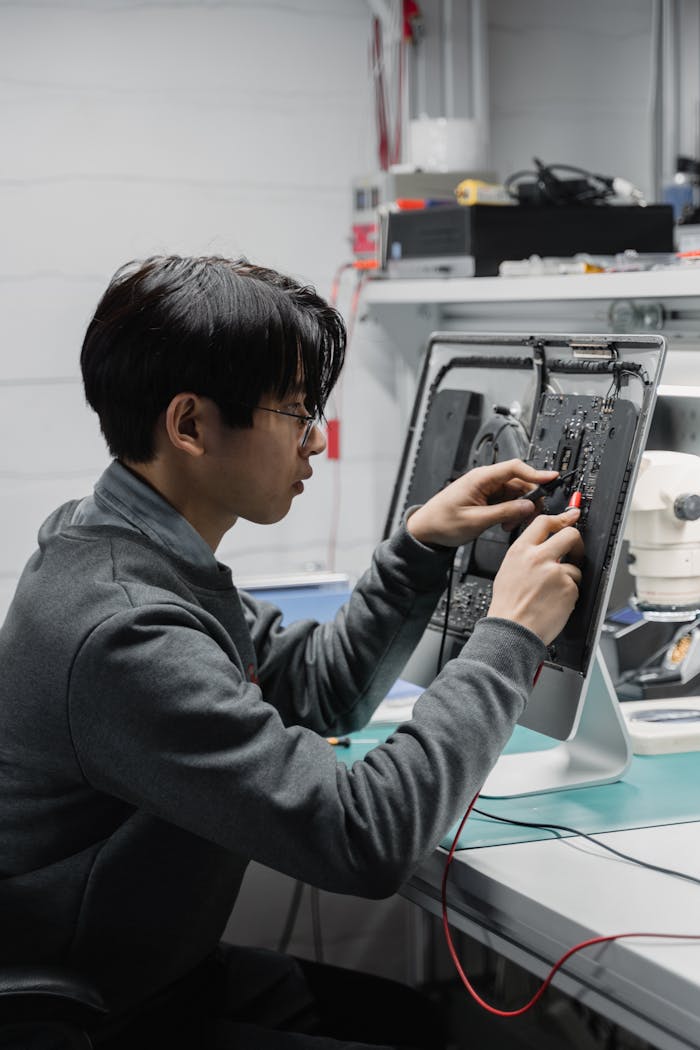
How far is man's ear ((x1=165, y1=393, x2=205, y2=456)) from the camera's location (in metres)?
1.14

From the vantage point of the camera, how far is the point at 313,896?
2316 mm

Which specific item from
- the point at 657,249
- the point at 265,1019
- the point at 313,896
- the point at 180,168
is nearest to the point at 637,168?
the point at 657,249

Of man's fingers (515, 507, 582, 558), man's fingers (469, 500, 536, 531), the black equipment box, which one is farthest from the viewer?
the black equipment box

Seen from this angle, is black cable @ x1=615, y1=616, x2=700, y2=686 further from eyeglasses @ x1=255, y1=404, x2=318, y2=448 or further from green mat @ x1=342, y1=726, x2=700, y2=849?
eyeglasses @ x1=255, y1=404, x2=318, y2=448

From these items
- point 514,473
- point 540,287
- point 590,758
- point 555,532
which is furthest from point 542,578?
point 540,287

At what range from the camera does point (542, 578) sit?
1.20m

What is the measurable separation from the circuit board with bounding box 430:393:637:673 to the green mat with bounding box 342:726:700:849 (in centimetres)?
16

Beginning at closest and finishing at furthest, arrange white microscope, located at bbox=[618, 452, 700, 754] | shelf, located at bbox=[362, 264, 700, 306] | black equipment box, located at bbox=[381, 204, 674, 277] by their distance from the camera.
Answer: white microscope, located at bbox=[618, 452, 700, 754] < shelf, located at bbox=[362, 264, 700, 306] < black equipment box, located at bbox=[381, 204, 674, 277]

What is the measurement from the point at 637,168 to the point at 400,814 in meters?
2.25

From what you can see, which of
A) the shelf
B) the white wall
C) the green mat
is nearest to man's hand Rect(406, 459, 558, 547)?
the green mat

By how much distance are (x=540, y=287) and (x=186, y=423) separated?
3.09 ft

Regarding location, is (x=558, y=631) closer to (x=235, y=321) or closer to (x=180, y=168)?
(x=235, y=321)

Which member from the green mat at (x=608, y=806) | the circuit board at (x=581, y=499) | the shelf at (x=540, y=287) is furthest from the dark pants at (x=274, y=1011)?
the shelf at (x=540, y=287)

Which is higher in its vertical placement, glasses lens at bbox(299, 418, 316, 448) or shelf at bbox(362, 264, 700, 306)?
shelf at bbox(362, 264, 700, 306)
